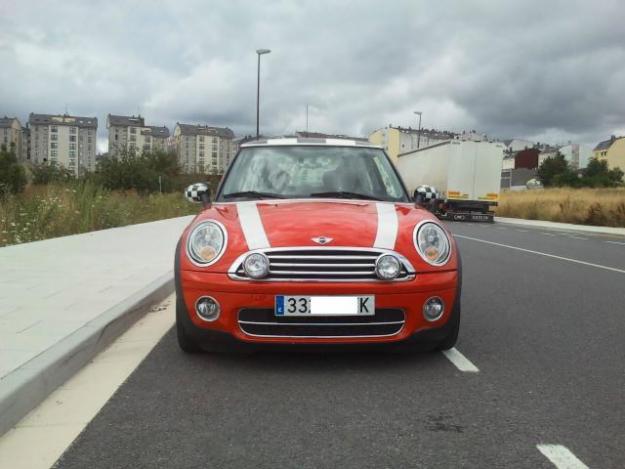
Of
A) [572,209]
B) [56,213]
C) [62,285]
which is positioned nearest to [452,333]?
[62,285]

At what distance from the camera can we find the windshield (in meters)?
4.88

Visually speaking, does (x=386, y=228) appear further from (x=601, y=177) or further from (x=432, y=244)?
(x=601, y=177)

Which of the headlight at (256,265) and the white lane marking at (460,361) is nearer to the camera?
the headlight at (256,265)

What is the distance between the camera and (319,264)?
3.58m

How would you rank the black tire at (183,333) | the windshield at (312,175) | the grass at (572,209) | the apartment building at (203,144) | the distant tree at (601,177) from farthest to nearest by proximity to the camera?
1. the apartment building at (203,144)
2. the distant tree at (601,177)
3. the grass at (572,209)
4. the windshield at (312,175)
5. the black tire at (183,333)

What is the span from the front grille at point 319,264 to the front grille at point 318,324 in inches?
9.0

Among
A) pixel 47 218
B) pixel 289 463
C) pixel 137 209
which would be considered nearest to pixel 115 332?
pixel 289 463

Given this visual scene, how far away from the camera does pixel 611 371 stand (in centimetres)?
393

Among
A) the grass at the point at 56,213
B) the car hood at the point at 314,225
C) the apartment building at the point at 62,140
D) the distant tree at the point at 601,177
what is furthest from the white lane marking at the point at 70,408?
the apartment building at the point at 62,140

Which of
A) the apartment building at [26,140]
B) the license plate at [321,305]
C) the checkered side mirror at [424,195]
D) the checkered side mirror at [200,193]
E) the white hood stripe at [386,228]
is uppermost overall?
the apartment building at [26,140]

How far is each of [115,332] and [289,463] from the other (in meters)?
2.52

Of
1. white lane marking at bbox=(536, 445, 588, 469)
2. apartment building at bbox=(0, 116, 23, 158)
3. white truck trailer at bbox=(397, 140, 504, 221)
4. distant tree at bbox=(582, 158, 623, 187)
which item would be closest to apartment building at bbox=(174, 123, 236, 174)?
apartment building at bbox=(0, 116, 23, 158)

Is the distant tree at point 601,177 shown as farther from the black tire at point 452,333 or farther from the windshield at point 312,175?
the black tire at point 452,333

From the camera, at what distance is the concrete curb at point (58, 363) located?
9.70 feet
